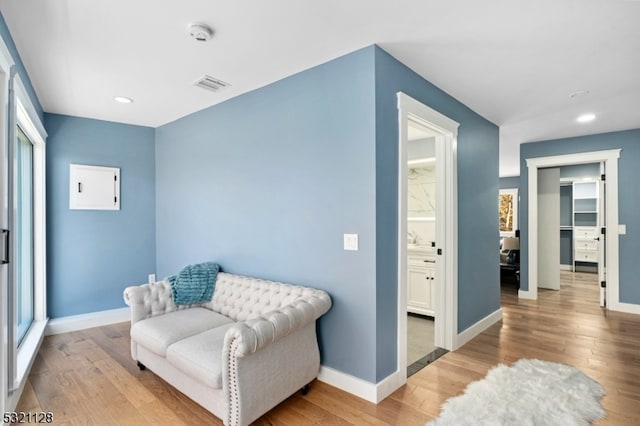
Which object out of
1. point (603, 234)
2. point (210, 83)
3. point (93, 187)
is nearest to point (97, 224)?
point (93, 187)

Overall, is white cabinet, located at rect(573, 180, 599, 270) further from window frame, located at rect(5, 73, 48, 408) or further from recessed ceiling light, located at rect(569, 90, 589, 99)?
window frame, located at rect(5, 73, 48, 408)

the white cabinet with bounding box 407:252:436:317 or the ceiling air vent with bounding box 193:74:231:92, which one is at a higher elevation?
the ceiling air vent with bounding box 193:74:231:92

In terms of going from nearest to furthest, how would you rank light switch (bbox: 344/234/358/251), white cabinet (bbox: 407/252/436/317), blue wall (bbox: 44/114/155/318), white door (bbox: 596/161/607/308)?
light switch (bbox: 344/234/358/251), blue wall (bbox: 44/114/155/318), white cabinet (bbox: 407/252/436/317), white door (bbox: 596/161/607/308)

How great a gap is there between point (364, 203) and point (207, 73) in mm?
1771

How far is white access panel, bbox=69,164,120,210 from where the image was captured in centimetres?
414

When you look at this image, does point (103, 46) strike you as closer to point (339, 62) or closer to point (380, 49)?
point (339, 62)

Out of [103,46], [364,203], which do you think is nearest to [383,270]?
[364,203]

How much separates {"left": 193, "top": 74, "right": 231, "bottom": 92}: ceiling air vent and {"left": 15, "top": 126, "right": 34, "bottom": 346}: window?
1.75 meters

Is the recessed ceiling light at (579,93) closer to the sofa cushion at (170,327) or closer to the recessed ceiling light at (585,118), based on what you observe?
the recessed ceiling light at (585,118)

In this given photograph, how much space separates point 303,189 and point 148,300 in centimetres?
171

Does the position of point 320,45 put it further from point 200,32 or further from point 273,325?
point 273,325

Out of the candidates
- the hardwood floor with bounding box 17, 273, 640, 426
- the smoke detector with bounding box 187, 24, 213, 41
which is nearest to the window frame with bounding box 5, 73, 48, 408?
the hardwood floor with bounding box 17, 273, 640, 426

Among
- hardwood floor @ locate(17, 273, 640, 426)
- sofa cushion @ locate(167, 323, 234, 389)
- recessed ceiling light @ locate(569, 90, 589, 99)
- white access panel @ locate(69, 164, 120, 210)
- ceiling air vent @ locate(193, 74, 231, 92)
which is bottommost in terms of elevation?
hardwood floor @ locate(17, 273, 640, 426)

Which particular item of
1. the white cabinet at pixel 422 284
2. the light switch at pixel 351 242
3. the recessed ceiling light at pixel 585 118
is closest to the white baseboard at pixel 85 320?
the light switch at pixel 351 242
